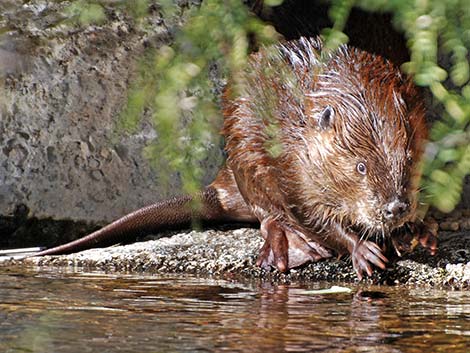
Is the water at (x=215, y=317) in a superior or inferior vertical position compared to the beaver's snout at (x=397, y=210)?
inferior

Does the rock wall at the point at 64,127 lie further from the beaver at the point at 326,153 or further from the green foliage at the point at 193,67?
the green foliage at the point at 193,67

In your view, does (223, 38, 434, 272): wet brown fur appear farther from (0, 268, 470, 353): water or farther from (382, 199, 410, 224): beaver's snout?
(0, 268, 470, 353): water

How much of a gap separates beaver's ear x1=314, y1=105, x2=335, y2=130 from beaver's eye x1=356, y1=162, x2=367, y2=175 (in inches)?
6.8

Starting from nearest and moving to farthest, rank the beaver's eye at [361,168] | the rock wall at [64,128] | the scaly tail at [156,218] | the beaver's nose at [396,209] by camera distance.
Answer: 1. the beaver's nose at [396,209]
2. the beaver's eye at [361,168]
3. the scaly tail at [156,218]
4. the rock wall at [64,128]

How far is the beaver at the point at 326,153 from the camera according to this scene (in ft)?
10.1

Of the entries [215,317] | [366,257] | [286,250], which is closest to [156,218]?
[286,250]

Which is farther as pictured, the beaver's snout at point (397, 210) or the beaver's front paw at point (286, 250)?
the beaver's front paw at point (286, 250)

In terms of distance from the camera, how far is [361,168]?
3.12 metres

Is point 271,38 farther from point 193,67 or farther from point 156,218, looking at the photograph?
point 156,218

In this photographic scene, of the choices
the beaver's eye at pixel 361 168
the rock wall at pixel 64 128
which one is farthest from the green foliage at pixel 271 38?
the rock wall at pixel 64 128

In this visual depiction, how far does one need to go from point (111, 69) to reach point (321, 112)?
46.7 inches

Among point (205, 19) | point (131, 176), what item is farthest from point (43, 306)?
point (131, 176)

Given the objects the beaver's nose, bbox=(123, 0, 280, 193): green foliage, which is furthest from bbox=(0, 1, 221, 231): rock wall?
bbox=(123, 0, 280, 193): green foliage

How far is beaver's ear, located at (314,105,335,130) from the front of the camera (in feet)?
10.5
